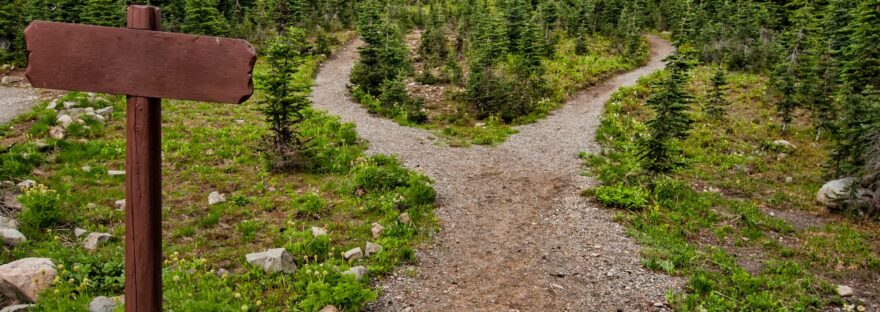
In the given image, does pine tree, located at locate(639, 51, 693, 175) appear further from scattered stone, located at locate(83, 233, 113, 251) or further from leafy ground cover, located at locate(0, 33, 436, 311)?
scattered stone, located at locate(83, 233, 113, 251)

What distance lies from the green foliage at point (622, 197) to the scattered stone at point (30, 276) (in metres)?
11.1

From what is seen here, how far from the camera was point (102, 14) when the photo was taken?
1172 inches

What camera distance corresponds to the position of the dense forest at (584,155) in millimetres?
8969

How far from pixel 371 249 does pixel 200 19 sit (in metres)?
31.5

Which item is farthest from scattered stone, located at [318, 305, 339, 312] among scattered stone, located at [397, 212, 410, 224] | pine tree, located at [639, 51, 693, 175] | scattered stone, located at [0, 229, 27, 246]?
pine tree, located at [639, 51, 693, 175]

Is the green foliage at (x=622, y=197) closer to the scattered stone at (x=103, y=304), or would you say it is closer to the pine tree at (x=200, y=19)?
the scattered stone at (x=103, y=304)

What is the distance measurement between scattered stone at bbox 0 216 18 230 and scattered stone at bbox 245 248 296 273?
14.3ft

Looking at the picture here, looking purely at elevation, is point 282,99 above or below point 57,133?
above

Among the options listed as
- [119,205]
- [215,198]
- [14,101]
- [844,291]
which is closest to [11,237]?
[119,205]

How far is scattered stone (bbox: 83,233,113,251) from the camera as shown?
8648 millimetres

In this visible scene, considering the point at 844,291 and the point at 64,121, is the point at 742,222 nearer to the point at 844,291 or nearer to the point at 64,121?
the point at 844,291

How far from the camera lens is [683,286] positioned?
8.75m

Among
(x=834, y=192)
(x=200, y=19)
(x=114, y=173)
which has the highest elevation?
(x=200, y=19)

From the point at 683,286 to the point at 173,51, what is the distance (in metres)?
8.44
